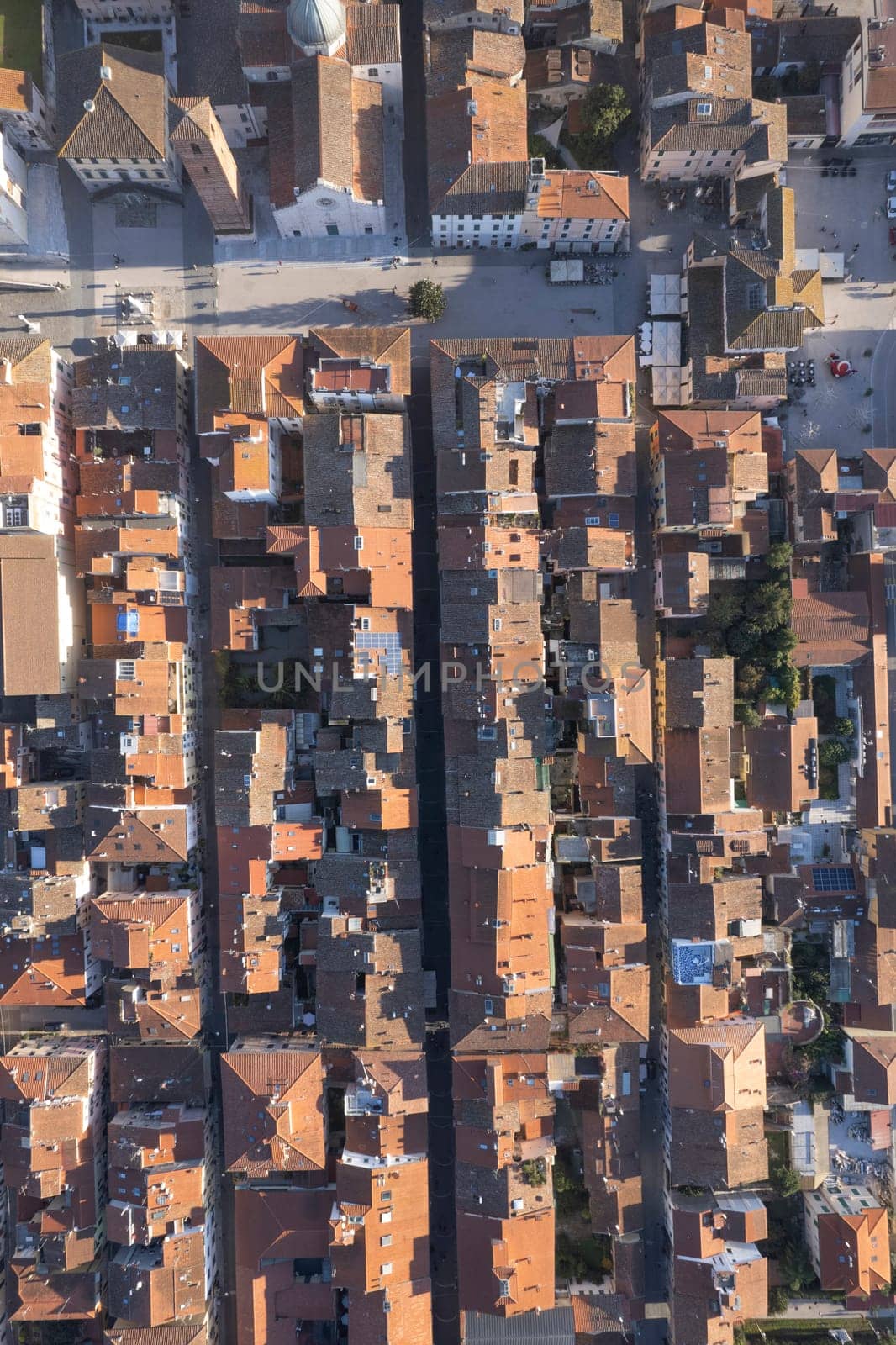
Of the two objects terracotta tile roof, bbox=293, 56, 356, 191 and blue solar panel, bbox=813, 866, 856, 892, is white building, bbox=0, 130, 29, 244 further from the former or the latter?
blue solar panel, bbox=813, 866, 856, 892

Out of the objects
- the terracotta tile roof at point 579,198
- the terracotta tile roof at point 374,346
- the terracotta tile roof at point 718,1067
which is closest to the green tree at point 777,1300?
the terracotta tile roof at point 718,1067

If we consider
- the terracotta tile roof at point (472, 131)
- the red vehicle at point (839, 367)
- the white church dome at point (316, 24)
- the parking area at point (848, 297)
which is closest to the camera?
the white church dome at point (316, 24)

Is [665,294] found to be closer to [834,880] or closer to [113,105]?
[113,105]

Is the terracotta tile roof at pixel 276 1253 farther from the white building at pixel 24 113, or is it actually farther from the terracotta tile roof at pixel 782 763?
the white building at pixel 24 113

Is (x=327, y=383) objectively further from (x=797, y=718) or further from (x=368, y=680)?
(x=797, y=718)

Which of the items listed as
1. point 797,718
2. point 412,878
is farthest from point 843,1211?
point 412,878

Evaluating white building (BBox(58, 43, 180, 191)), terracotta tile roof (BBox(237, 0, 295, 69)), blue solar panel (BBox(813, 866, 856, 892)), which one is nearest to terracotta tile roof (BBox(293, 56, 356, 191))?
terracotta tile roof (BBox(237, 0, 295, 69))
